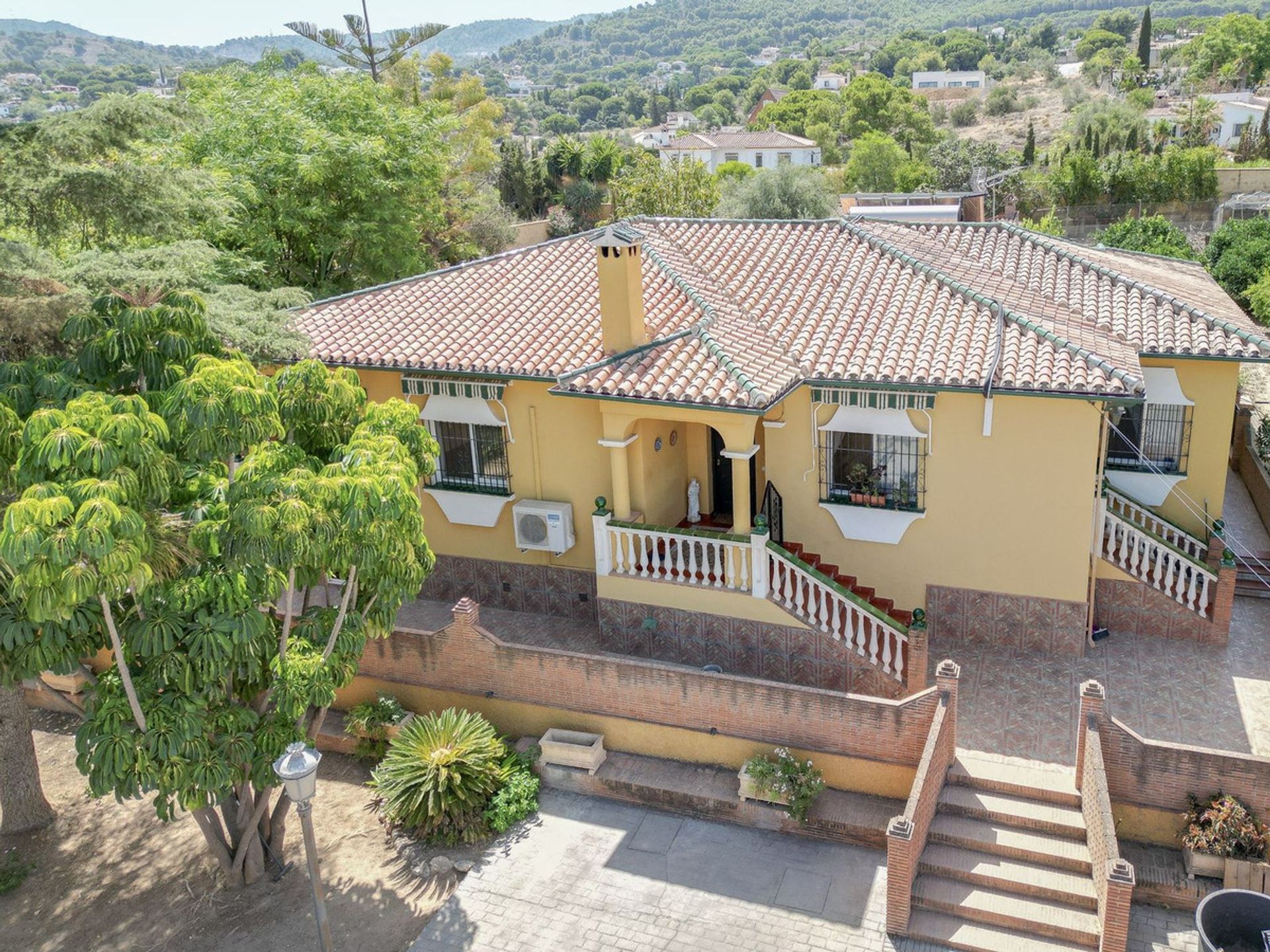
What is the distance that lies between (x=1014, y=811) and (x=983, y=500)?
438 cm

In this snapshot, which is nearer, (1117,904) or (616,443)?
(1117,904)

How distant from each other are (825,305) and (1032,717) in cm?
687

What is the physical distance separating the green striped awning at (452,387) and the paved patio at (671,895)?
6431 millimetres

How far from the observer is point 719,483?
1717 centimetres

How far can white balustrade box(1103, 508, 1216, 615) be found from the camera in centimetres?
1470

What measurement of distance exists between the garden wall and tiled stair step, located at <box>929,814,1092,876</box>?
815 millimetres

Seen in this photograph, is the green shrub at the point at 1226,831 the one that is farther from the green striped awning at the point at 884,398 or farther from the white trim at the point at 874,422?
the green striped awning at the point at 884,398

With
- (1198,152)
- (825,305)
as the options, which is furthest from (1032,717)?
(1198,152)

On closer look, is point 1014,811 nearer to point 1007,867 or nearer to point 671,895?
point 1007,867

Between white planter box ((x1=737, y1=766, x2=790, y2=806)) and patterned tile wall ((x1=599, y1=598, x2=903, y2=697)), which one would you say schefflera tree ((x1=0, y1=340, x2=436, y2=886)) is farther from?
white planter box ((x1=737, y1=766, x2=790, y2=806))

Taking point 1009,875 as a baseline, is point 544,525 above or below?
above

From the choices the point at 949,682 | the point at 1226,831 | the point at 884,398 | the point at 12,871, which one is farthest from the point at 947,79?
the point at 12,871

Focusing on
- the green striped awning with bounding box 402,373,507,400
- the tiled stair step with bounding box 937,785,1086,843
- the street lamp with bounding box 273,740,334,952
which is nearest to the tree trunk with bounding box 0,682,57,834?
the street lamp with bounding box 273,740,334,952

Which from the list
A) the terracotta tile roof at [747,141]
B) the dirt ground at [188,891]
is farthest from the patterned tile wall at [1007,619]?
the terracotta tile roof at [747,141]
